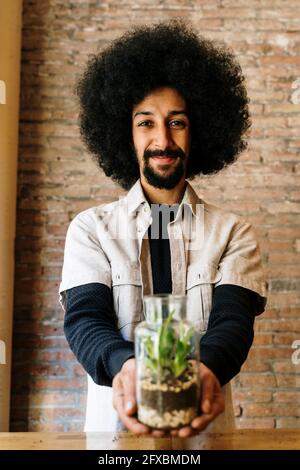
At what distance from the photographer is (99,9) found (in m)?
2.71


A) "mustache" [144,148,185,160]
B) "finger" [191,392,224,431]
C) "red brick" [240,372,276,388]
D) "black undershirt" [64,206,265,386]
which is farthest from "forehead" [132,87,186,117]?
"red brick" [240,372,276,388]

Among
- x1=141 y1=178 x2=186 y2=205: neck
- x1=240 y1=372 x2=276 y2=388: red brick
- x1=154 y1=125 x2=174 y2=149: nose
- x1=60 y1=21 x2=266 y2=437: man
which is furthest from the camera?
x1=240 y1=372 x2=276 y2=388: red brick

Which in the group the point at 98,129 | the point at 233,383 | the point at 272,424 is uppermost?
the point at 98,129

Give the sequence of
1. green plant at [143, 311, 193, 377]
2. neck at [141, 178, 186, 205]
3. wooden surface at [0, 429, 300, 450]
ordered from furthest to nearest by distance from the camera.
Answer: neck at [141, 178, 186, 205], wooden surface at [0, 429, 300, 450], green plant at [143, 311, 193, 377]

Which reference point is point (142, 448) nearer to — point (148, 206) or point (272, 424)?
point (148, 206)

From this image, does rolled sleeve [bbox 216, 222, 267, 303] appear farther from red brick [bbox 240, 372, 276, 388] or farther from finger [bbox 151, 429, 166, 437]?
red brick [bbox 240, 372, 276, 388]

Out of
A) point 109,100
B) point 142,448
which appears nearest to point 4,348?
point 109,100

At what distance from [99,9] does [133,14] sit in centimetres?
18

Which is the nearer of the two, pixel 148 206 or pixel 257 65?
pixel 148 206

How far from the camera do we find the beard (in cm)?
164

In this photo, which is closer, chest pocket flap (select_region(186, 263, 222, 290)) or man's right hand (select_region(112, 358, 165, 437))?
man's right hand (select_region(112, 358, 165, 437))

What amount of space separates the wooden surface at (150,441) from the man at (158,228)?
98 mm

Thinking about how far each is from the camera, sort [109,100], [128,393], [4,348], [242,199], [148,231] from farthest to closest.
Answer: [242,199] < [4,348] < [109,100] < [148,231] < [128,393]

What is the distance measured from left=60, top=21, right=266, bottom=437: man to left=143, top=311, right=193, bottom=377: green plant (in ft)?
0.51
